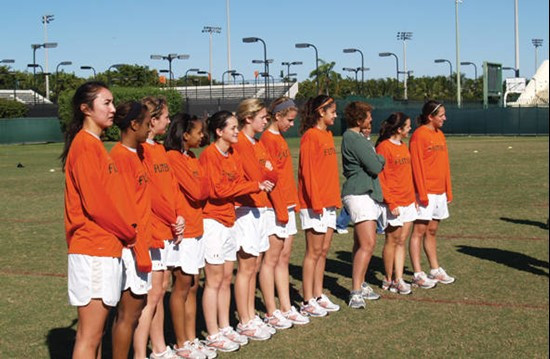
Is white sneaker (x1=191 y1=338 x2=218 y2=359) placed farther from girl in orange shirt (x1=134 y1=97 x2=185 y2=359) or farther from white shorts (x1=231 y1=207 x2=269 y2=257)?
white shorts (x1=231 y1=207 x2=269 y2=257)

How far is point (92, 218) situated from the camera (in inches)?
169

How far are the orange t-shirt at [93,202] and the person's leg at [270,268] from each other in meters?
2.78

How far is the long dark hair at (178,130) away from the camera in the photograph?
236 inches

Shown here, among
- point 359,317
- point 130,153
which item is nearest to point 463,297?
→ point 359,317

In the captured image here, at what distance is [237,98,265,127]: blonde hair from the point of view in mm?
6703

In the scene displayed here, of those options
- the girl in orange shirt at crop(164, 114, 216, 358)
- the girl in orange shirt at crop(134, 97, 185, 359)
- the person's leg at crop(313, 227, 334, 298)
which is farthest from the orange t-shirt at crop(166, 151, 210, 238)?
the person's leg at crop(313, 227, 334, 298)

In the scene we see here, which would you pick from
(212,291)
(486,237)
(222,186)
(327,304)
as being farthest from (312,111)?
(486,237)

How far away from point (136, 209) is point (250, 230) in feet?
6.40

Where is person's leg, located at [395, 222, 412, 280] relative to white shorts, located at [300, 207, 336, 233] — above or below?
below

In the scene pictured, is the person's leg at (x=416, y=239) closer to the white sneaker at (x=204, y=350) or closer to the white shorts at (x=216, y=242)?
the white shorts at (x=216, y=242)

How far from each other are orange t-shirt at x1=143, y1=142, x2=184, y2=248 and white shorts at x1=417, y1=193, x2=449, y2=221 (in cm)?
383

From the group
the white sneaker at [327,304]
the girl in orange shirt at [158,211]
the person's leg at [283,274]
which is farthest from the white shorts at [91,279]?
the white sneaker at [327,304]

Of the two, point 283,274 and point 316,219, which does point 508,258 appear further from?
point 283,274

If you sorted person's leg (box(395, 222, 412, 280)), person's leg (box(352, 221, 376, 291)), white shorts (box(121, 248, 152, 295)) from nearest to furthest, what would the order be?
white shorts (box(121, 248, 152, 295))
person's leg (box(352, 221, 376, 291))
person's leg (box(395, 222, 412, 280))
